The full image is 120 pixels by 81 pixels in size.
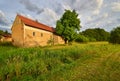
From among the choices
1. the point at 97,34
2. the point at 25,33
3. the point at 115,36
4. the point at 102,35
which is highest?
the point at 97,34

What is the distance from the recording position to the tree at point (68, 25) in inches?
1758

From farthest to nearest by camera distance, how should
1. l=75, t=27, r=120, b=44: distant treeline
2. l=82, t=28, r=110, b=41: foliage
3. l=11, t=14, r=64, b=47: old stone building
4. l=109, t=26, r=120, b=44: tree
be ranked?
l=82, t=28, r=110, b=41: foliage → l=75, t=27, r=120, b=44: distant treeline → l=109, t=26, r=120, b=44: tree → l=11, t=14, r=64, b=47: old stone building

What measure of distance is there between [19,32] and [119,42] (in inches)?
981

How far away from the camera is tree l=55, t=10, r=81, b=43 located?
1758 inches

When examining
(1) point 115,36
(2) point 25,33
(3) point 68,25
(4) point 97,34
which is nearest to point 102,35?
(4) point 97,34

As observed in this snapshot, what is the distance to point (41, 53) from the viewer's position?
49.1 feet

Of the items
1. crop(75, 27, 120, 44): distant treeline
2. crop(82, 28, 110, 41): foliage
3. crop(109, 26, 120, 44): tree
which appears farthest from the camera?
crop(82, 28, 110, 41): foliage

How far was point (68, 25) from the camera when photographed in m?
45.0

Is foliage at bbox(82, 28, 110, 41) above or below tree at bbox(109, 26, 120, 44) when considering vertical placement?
above

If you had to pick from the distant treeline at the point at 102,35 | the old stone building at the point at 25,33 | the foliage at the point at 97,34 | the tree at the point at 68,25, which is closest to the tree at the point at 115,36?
the distant treeline at the point at 102,35

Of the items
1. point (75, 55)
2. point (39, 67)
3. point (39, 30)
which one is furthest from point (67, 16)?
point (39, 67)

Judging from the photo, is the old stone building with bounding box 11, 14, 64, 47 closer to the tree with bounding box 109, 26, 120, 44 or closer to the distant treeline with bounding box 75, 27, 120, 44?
the distant treeline with bounding box 75, 27, 120, 44

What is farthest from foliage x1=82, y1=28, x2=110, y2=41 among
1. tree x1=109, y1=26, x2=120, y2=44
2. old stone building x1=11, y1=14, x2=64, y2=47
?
old stone building x1=11, y1=14, x2=64, y2=47

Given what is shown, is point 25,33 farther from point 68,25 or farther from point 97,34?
point 97,34
